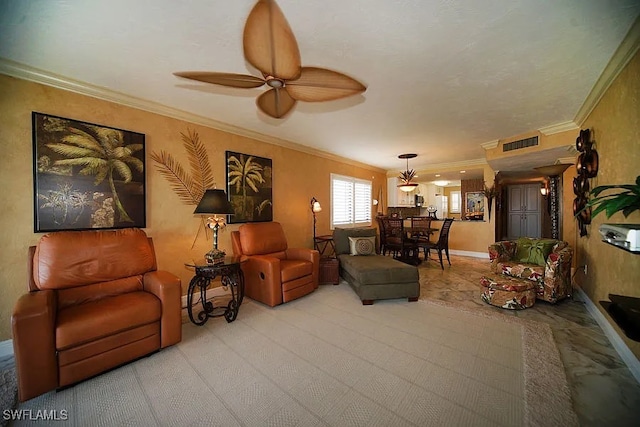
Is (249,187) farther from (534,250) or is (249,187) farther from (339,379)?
(534,250)

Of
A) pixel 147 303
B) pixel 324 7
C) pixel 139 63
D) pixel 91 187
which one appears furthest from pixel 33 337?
pixel 324 7

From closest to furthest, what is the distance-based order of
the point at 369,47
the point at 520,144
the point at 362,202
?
the point at 369,47 < the point at 520,144 < the point at 362,202

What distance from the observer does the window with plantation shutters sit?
561cm

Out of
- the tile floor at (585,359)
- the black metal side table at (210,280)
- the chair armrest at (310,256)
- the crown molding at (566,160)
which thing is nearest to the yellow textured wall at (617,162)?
the tile floor at (585,359)

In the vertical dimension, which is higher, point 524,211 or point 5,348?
point 524,211

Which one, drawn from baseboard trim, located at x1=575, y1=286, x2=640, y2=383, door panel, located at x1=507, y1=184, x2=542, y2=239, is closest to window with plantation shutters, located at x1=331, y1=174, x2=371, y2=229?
baseboard trim, located at x1=575, y1=286, x2=640, y2=383

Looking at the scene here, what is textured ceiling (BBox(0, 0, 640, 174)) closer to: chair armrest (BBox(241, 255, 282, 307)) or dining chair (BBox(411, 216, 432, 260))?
chair armrest (BBox(241, 255, 282, 307))

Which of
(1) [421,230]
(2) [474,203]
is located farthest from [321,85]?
(2) [474,203]

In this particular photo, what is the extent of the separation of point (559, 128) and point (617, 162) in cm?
187

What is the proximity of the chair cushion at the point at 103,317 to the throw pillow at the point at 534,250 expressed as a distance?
4.59 m

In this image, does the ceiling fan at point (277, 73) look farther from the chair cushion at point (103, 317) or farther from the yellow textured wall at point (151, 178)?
the chair cushion at point (103, 317)

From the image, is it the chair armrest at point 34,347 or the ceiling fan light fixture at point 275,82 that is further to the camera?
the ceiling fan light fixture at point 275,82

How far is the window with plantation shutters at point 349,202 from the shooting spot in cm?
561

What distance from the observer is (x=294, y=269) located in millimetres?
3203
